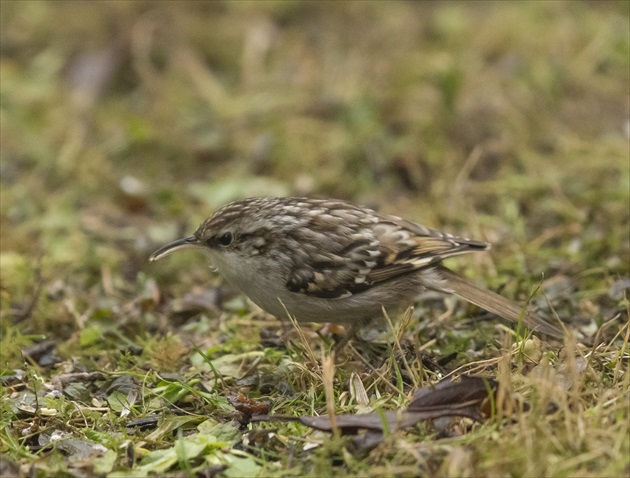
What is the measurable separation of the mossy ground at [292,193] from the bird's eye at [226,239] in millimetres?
559

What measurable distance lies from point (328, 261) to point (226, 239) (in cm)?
55

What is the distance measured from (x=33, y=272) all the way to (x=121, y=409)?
186cm

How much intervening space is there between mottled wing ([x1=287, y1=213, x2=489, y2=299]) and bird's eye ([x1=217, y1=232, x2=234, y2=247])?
40cm

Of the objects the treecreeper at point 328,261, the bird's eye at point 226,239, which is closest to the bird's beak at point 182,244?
the treecreeper at point 328,261

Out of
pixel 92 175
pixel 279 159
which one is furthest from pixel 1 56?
pixel 279 159

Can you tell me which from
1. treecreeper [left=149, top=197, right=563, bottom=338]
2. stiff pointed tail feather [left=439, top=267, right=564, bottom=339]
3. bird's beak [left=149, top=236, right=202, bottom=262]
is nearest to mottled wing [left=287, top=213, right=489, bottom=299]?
treecreeper [left=149, top=197, right=563, bottom=338]

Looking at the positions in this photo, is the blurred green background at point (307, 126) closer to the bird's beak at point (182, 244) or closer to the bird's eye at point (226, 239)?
the bird's beak at point (182, 244)

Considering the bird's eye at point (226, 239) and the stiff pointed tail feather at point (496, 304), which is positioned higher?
the bird's eye at point (226, 239)

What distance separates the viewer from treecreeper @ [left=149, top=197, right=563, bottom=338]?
4723mm

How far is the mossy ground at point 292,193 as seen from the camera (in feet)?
12.5

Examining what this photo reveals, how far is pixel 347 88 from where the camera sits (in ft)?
27.8

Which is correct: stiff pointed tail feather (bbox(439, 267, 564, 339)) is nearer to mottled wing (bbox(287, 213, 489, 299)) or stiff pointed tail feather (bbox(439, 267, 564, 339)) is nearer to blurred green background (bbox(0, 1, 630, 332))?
mottled wing (bbox(287, 213, 489, 299))

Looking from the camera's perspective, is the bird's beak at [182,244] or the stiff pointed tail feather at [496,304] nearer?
the stiff pointed tail feather at [496,304]

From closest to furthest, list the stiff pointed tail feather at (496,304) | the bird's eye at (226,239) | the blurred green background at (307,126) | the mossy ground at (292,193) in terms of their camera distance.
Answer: the mossy ground at (292,193), the stiff pointed tail feather at (496,304), the bird's eye at (226,239), the blurred green background at (307,126)
